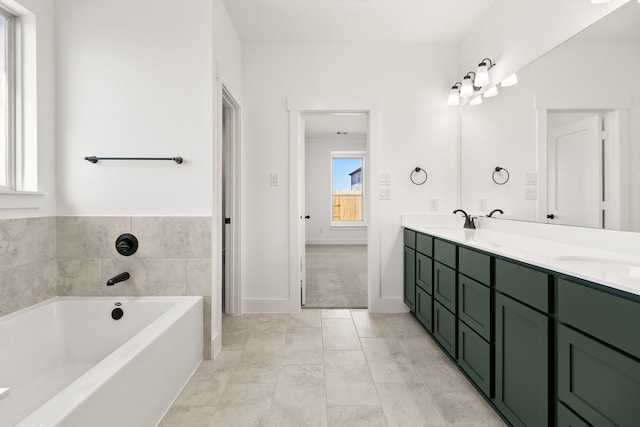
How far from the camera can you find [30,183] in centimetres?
196

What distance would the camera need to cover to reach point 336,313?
3.03m

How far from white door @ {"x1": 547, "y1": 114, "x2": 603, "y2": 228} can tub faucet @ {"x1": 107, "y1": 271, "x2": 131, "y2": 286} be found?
102 inches

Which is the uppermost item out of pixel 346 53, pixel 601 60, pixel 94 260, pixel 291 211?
pixel 346 53

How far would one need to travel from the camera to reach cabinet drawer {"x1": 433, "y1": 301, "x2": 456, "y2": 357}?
2012mm

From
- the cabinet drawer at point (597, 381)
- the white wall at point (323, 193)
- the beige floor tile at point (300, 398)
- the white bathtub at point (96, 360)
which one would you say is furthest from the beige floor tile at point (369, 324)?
the white wall at point (323, 193)

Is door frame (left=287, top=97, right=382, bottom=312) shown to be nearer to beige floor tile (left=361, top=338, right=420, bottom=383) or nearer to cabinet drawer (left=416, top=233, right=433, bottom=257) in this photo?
cabinet drawer (left=416, top=233, right=433, bottom=257)

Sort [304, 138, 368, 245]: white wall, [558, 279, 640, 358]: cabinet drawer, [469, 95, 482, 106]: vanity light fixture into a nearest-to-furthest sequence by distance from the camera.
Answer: [558, 279, 640, 358]: cabinet drawer < [469, 95, 482, 106]: vanity light fixture < [304, 138, 368, 245]: white wall

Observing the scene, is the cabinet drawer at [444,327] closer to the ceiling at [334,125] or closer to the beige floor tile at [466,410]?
the beige floor tile at [466,410]

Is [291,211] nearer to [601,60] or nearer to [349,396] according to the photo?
[349,396]

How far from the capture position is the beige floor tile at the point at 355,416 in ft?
4.97

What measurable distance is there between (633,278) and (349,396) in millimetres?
1348

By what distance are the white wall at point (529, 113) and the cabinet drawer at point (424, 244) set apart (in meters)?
0.59

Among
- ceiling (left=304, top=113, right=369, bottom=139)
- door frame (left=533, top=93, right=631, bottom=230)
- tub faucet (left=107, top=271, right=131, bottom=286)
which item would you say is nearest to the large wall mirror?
door frame (left=533, top=93, right=631, bottom=230)

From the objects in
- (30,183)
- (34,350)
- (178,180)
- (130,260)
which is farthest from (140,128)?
(34,350)
